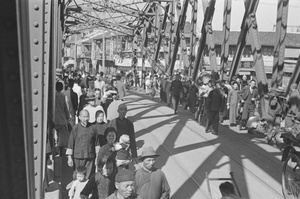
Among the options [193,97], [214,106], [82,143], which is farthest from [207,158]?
[193,97]

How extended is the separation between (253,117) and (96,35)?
67232 mm

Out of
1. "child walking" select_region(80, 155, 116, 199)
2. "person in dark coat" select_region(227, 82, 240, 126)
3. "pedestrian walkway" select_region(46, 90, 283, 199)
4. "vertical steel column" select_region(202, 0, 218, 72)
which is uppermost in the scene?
"vertical steel column" select_region(202, 0, 218, 72)

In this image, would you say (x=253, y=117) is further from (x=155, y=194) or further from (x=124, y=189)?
(x=124, y=189)

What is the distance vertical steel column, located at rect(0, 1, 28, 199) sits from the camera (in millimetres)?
1240

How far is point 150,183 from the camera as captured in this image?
456 cm

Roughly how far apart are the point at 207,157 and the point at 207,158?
0.10 metres

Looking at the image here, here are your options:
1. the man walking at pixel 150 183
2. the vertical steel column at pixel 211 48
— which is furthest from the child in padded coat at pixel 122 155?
the vertical steel column at pixel 211 48

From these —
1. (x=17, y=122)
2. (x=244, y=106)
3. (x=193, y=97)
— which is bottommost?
(x=193, y=97)

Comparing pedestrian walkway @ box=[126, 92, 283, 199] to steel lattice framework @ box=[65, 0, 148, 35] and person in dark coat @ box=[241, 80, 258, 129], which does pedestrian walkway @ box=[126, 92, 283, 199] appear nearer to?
person in dark coat @ box=[241, 80, 258, 129]

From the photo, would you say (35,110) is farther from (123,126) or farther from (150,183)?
(123,126)

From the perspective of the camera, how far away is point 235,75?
1630cm

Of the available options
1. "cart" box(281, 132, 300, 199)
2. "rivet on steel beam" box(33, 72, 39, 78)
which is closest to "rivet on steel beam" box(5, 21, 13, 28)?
"rivet on steel beam" box(33, 72, 39, 78)

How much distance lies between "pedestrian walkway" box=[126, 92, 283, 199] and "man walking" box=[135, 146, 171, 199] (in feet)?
7.49

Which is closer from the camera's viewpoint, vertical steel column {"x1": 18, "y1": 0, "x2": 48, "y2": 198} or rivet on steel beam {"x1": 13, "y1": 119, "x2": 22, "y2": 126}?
rivet on steel beam {"x1": 13, "y1": 119, "x2": 22, "y2": 126}
